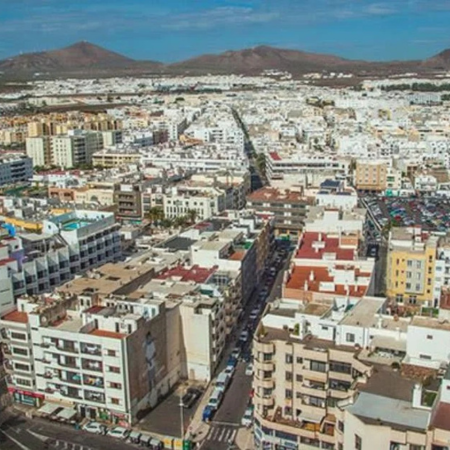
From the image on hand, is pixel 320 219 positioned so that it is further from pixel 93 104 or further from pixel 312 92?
pixel 312 92

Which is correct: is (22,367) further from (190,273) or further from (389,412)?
(389,412)

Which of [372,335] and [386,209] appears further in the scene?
[386,209]

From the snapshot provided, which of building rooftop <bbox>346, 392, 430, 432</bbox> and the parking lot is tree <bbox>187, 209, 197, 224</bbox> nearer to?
the parking lot

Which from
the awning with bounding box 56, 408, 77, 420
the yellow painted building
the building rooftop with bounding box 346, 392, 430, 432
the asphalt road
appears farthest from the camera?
the yellow painted building

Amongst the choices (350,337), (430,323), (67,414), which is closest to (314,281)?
(350,337)

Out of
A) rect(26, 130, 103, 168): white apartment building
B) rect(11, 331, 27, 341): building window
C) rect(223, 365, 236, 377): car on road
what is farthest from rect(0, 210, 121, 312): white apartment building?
rect(26, 130, 103, 168): white apartment building

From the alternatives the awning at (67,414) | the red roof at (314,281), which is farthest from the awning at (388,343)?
the awning at (67,414)

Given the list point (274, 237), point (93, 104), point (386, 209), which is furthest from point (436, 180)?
point (93, 104)
